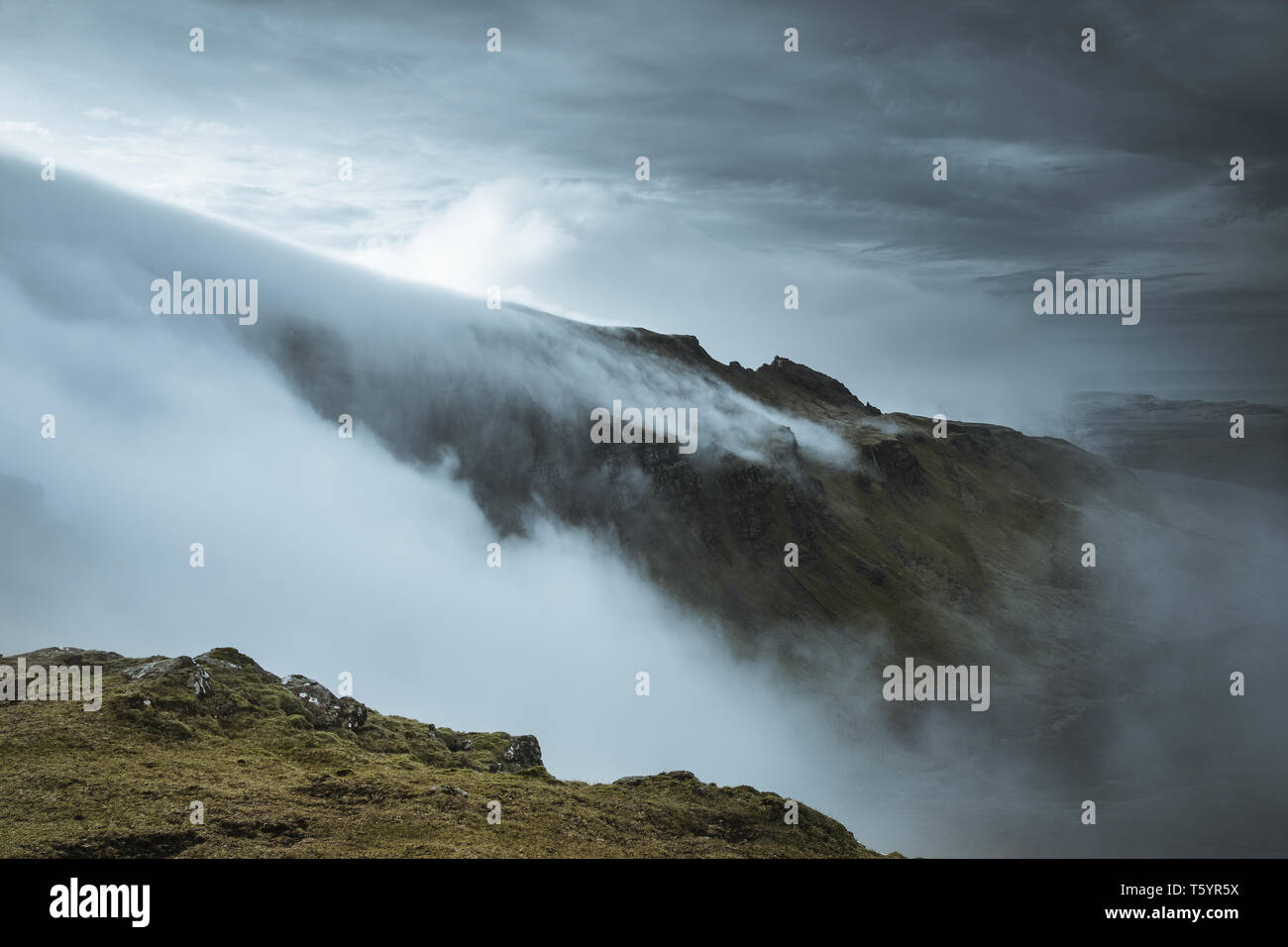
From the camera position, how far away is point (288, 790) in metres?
35.8

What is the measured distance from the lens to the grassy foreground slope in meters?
31.3

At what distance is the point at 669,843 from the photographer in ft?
121

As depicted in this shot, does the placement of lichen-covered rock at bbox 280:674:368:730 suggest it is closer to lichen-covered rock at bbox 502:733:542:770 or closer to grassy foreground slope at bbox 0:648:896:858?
grassy foreground slope at bbox 0:648:896:858

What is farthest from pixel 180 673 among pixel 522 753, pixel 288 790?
pixel 522 753

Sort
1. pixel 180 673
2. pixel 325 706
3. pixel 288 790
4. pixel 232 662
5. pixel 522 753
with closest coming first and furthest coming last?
pixel 288 790, pixel 180 673, pixel 325 706, pixel 232 662, pixel 522 753

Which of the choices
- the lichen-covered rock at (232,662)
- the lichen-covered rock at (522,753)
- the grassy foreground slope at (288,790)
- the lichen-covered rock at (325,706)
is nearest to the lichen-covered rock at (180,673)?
the grassy foreground slope at (288,790)

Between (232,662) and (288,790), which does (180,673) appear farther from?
(288,790)

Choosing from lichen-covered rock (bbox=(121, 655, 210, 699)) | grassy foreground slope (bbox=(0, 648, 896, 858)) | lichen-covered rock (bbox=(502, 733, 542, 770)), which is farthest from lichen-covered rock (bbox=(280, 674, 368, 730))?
lichen-covered rock (bbox=(502, 733, 542, 770))

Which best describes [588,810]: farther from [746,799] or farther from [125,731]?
[125,731]

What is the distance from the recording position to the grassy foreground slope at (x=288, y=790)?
31.3 meters
